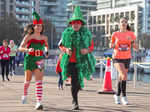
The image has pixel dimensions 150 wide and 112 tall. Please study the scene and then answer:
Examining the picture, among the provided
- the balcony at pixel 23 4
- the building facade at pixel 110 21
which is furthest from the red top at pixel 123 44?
the building facade at pixel 110 21

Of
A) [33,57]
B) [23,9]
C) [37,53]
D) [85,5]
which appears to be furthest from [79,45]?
[85,5]

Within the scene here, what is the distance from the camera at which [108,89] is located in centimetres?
1165

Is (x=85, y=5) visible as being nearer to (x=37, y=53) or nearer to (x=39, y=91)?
(x=37, y=53)

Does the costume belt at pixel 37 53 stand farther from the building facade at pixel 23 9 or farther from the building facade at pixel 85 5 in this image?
the building facade at pixel 85 5

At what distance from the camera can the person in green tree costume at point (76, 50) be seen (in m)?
7.87

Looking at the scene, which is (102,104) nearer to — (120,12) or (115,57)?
(115,57)

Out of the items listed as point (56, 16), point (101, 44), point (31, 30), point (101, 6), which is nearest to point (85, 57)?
point (31, 30)

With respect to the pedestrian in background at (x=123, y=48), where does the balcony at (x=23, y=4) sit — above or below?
above

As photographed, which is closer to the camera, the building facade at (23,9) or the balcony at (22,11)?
the building facade at (23,9)

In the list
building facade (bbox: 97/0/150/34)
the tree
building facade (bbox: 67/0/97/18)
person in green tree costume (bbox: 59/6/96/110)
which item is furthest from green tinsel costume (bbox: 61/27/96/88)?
building facade (bbox: 67/0/97/18)

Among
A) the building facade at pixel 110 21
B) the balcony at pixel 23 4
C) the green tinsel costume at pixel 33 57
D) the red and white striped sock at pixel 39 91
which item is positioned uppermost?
the balcony at pixel 23 4

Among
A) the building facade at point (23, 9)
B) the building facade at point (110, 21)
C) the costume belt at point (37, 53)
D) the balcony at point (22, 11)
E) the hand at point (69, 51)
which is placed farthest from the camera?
the building facade at point (110, 21)

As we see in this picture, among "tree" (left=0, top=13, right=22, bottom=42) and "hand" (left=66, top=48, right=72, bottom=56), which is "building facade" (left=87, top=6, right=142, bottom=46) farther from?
"hand" (left=66, top=48, right=72, bottom=56)

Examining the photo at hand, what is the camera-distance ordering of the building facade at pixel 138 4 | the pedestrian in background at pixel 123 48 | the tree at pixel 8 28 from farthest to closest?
1. the building facade at pixel 138 4
2. the tree at pixel 8 28
3. the pedestrian in background at pixel 123 48
